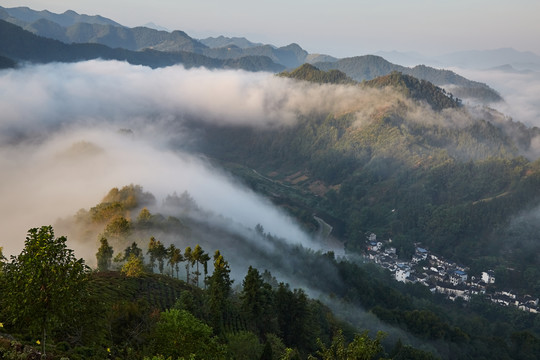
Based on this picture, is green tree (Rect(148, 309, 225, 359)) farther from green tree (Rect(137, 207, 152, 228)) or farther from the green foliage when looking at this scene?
green tree (Rect(137, 207, 152, 228))

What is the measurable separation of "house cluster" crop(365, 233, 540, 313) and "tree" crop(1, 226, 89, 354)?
158 meters

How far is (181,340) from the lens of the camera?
3138 centimetres

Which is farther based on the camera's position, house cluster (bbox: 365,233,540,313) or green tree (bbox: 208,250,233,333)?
house cluster (bbox: 365,233,540,313)

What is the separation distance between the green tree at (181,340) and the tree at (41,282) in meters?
10.1

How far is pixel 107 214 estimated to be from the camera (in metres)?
112

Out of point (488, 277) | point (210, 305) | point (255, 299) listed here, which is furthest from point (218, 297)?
point (488, 277)

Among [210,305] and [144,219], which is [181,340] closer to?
[210,305]

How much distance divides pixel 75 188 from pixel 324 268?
371 ft

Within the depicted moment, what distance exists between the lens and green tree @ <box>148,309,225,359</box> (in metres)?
31.2

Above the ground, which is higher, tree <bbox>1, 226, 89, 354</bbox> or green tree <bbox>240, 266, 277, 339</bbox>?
tree <bbox>1, 226, 89, 354</bbox>

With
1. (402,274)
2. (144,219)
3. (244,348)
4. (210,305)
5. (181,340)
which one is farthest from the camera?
(402,274)

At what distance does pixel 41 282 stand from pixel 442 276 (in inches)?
6816

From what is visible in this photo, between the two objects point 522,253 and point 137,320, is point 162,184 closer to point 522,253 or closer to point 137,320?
point 137,320

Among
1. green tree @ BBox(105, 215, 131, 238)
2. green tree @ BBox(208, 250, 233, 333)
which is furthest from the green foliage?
green tree @ BBox(105, 215, 131, 238)
